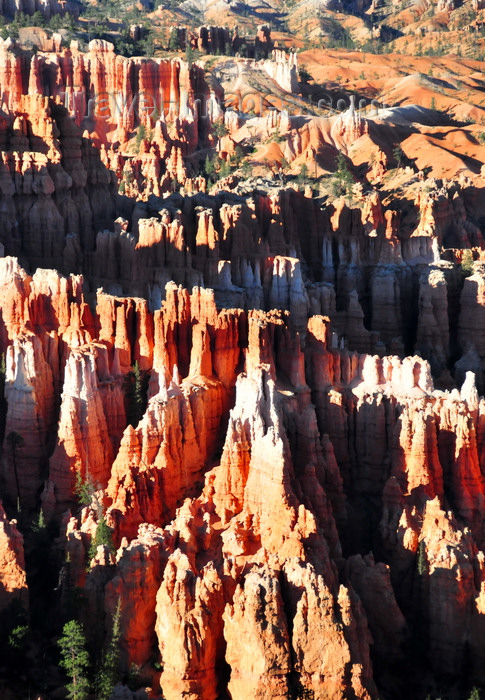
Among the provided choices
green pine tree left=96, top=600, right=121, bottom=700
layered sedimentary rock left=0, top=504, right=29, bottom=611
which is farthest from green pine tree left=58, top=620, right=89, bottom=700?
layered sedimentary rock left=0, top=504, right=29, bottom=611

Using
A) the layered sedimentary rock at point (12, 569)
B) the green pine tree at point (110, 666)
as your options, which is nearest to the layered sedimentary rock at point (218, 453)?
the layered sedimentary rock at point (12, 569)

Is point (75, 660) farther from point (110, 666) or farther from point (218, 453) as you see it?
point (218, 453)

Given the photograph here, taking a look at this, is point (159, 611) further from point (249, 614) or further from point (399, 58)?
point (399, 58)

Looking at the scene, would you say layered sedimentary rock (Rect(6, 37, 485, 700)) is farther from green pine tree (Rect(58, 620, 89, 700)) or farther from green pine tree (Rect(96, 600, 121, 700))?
green pine tree (Rect(58, 620, 89, 700))

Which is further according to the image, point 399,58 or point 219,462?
point 399,58

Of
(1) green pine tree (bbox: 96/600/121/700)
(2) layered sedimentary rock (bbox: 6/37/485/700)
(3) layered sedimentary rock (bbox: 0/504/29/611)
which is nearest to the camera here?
(1) green pine tree (bbox: 96/600/121/700)

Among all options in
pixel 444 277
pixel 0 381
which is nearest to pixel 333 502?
pixel 0 381

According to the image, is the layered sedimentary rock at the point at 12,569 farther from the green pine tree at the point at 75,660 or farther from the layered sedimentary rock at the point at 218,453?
the green pine tree at the point at 75,660

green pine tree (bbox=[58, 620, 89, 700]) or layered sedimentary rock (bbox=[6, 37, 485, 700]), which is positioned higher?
layered sedimentary rock (bbox=[6, 37, 485, 700])
